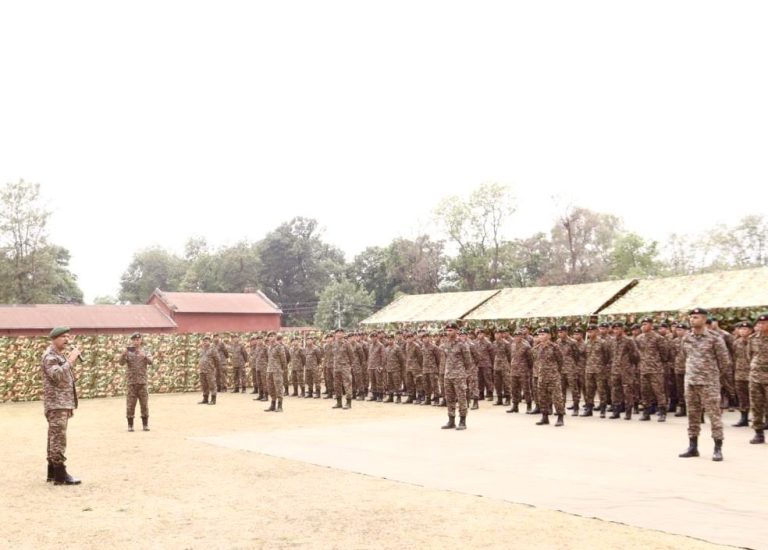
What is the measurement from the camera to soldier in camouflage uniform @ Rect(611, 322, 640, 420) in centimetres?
1545

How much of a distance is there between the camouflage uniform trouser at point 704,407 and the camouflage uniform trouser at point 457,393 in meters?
4.45

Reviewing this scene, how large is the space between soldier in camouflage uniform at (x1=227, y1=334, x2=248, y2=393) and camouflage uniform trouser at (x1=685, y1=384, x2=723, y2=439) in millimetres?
19171

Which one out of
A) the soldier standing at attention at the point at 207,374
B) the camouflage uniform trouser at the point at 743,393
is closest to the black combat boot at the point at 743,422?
the camouflage uniform trouser at the point at 743,393

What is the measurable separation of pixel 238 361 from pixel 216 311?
2492 centimetres

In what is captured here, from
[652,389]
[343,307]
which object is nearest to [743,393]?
[652,389]

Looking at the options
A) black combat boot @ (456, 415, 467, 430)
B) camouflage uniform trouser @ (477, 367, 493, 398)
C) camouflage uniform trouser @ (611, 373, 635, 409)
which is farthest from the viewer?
camouflage uniform trouser @ (477, 367, 493, 398)

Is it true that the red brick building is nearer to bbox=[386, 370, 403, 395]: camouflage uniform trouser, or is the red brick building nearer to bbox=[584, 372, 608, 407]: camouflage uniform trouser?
bbox=[386, 370, 403, 395]: camouflage uniform trouser

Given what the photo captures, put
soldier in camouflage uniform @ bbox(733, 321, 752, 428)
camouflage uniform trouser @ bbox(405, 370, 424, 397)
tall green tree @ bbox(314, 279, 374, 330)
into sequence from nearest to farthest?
soldier in camouflage uniform @ bbox(733, 321, 752, 428)
camouflage uniform trouser @ bbox(405, 370, 424, 397)
tall green tree @ bbox(314, 279, 374, 330)

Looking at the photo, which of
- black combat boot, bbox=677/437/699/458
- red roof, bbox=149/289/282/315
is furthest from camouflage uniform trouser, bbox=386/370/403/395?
red roof, bbox=149/289/282/315

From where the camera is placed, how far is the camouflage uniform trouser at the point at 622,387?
15445 millimetres

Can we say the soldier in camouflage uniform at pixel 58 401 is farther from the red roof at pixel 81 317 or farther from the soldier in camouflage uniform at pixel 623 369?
the red roof at pixel 81 317

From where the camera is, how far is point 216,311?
168ft

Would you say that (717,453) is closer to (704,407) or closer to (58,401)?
(704,407)

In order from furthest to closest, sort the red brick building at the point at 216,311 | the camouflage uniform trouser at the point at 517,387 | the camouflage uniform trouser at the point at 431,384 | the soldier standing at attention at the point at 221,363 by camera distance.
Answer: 1. the red brick building at the point at 216,311
2. the soldier standing at attention at the point at 221,363
3. the camouflage uniform trouser at the point at 431,384
4. the camouflage uniform trouser at the point at 517,387
